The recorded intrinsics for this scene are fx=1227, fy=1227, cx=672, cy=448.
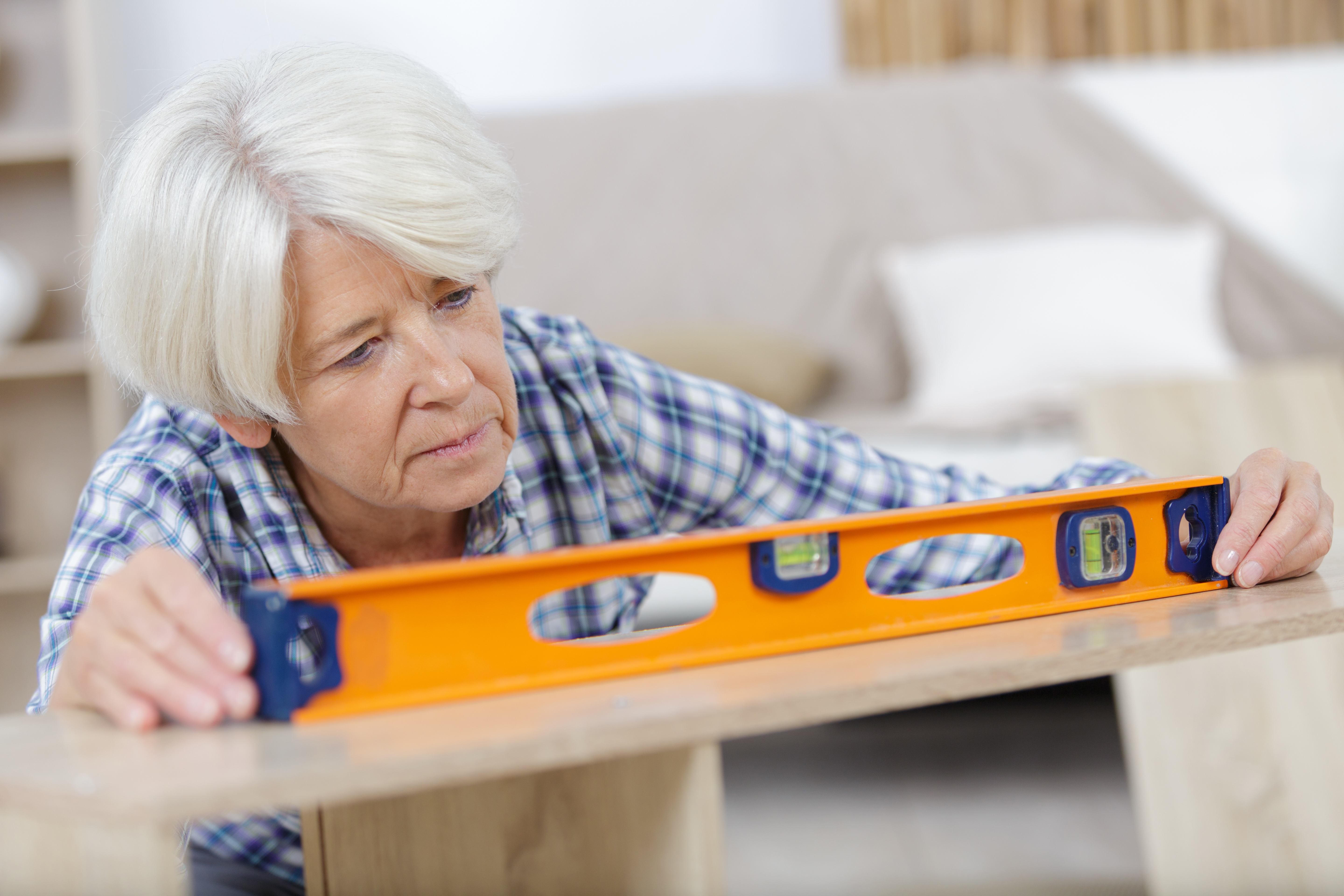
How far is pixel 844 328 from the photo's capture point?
251 centimetres

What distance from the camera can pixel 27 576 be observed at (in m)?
2.83

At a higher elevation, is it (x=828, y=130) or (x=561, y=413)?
(x=828, y=130)

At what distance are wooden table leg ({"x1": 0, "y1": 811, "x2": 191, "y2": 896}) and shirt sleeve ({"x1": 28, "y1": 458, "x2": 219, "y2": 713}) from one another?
0.23m

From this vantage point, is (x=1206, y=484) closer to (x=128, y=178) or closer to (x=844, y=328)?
(x=128, y=178)

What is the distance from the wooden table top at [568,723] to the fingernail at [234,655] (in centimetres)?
3

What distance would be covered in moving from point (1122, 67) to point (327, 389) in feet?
7.99

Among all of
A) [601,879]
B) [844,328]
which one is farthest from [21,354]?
[601,879]

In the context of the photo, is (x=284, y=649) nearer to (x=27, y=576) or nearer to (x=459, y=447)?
(x=459, y=447)

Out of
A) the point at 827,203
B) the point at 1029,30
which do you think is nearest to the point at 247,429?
the point at 827,203

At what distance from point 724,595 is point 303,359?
1.13 feet

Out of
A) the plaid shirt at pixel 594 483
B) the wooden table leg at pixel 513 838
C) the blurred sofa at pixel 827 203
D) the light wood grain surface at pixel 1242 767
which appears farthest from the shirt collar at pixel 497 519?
the blurred sofa at pixel 827 203

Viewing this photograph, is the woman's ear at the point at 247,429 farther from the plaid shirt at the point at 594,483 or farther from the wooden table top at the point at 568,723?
the wooden table top at the point at 568,723

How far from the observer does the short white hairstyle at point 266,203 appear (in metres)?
0.78

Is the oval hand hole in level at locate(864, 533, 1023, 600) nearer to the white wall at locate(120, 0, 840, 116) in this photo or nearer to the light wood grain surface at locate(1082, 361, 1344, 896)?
the light wood grain surface at locate(1082, 361, 1344, 896)
